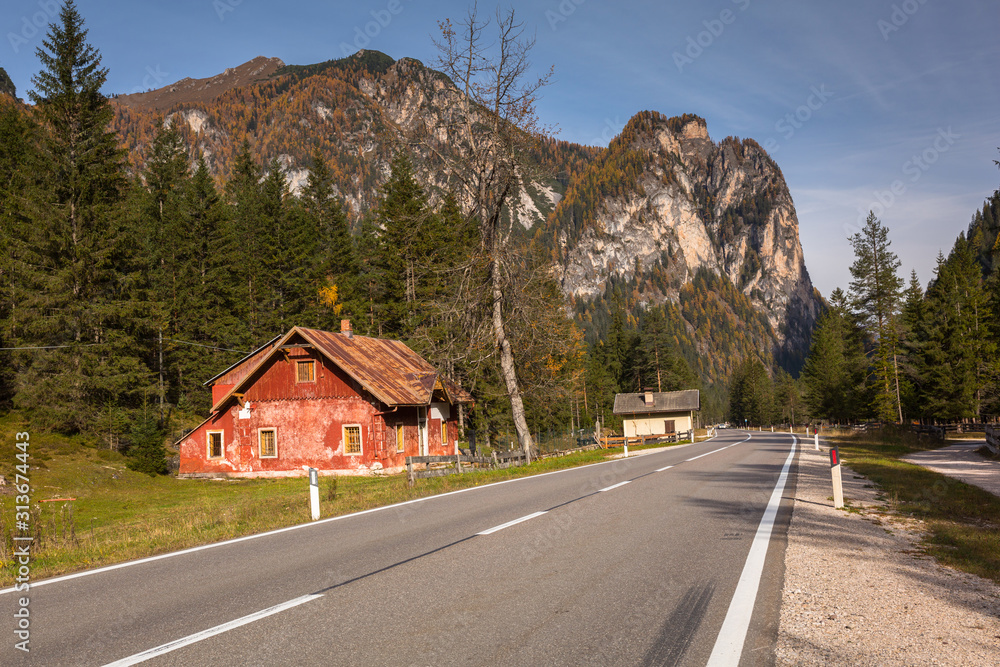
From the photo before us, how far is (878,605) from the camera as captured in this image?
17.3 feet

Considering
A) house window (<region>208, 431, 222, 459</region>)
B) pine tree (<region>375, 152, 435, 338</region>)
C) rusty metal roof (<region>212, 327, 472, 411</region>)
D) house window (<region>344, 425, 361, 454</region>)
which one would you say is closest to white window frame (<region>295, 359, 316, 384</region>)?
rusty metal roof (<region>212, 327, 472, 411</region>)

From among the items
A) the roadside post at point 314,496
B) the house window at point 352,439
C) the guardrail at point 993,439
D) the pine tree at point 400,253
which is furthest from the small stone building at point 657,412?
the roadside post at point 314,496

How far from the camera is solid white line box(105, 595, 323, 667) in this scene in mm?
4184

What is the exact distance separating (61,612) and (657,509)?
26.6 ft

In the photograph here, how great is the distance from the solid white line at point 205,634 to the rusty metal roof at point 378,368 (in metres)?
22.2

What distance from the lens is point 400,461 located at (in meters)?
29.7

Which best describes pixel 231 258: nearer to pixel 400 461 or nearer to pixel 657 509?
pixel 400 461

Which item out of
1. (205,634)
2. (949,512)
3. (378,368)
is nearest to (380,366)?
(378,368)

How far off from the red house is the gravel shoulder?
21686 millimetres

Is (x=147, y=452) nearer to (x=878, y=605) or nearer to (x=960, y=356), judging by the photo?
(x=878, y=605)

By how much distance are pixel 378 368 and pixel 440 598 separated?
26.4 m

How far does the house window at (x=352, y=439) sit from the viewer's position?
2923cm

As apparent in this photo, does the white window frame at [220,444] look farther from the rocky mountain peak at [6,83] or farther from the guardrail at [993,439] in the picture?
the rocky mountain peak at [6,83]

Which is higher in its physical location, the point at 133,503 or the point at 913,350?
the point at 913,350
